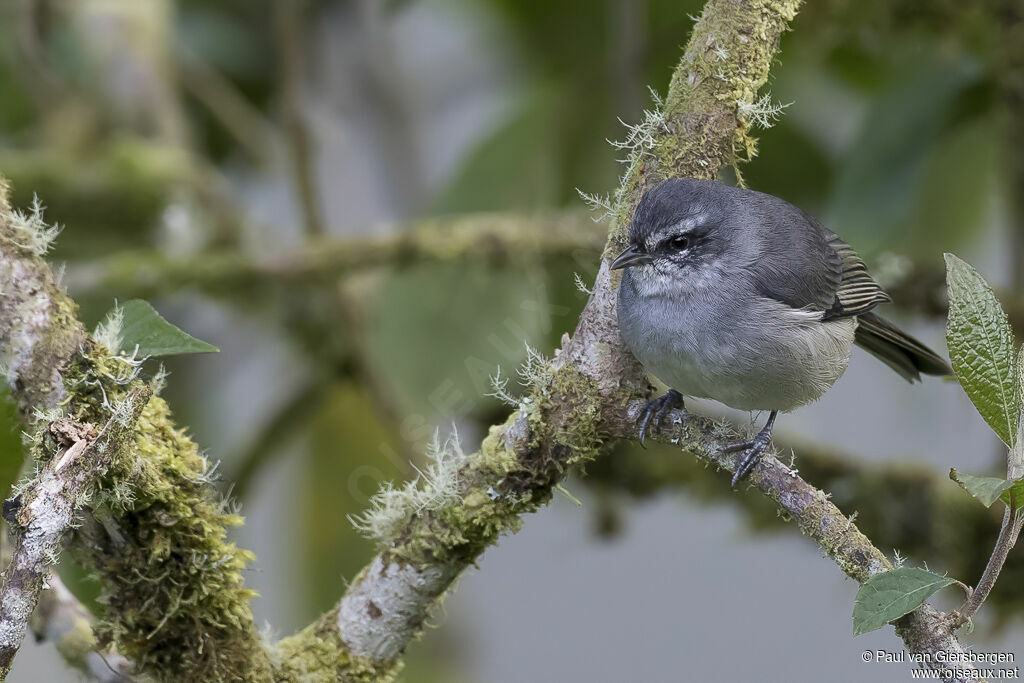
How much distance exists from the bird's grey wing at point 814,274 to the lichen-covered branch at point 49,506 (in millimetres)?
1216

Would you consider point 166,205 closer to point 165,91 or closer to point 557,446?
point 165,91

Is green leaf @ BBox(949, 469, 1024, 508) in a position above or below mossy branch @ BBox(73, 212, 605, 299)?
below

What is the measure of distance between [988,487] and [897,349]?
1.17m

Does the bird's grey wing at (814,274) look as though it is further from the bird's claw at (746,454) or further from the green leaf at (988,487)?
the green leaf at (988,487)

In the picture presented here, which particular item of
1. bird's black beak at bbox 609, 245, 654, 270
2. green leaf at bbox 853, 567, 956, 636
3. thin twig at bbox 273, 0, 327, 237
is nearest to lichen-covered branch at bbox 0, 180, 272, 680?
bird's black beak at bbox 609, 245, 654, 270

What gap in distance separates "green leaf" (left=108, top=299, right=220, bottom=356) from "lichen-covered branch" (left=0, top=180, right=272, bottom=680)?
0.03 meters

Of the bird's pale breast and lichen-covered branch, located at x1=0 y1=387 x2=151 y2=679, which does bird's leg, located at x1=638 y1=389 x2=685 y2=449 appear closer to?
the bird's pale breast

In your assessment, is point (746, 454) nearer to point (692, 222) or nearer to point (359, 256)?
point (692, 222)

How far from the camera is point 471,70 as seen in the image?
4211 millimetres

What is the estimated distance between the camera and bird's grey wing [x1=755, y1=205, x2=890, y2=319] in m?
1.91

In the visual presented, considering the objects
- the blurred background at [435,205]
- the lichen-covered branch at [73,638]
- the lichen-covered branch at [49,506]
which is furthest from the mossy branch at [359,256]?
the lichen-covered branch at [49,506]

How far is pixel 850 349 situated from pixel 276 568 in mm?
2612

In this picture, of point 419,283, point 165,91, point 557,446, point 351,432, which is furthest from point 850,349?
→ point 165,91

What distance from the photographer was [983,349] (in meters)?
1.18
